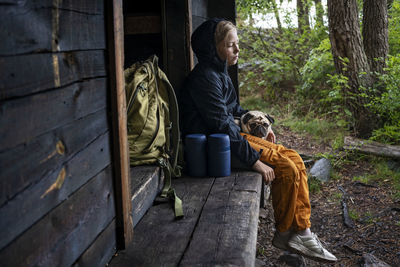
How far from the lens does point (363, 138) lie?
6348mm

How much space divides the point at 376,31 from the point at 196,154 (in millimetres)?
4853

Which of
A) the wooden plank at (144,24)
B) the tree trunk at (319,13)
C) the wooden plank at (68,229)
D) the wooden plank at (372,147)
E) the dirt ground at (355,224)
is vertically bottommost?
the dirt ground at (355,224)

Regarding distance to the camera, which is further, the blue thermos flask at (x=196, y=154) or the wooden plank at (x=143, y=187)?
the blue thermos flask at (x=196, y=154)

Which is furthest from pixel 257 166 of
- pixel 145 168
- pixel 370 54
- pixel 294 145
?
pixel 370 54

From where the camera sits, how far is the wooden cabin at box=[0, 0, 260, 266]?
3.72 feet

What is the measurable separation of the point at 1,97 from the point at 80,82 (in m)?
0.54

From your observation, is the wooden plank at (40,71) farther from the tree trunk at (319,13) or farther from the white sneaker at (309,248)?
the tree trunk at (319,13)

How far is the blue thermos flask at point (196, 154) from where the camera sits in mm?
3188

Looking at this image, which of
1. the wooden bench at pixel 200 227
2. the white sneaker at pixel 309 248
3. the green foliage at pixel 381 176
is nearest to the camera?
the wooden bench at pixel 200 227

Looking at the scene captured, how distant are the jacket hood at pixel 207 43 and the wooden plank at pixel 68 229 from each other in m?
1.83

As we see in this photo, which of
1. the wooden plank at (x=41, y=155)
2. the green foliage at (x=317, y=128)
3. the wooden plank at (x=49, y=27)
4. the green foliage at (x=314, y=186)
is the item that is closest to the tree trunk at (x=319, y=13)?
the green foliage at (x=317, y=128)

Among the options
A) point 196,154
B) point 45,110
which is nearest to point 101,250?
point 45,110

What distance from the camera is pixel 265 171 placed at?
10.7 ft

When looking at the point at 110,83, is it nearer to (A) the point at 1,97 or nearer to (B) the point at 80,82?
(B) the point at 80,82
